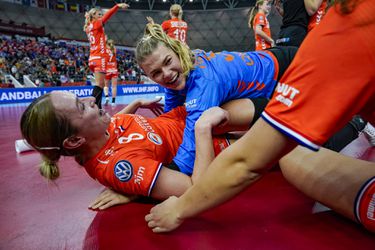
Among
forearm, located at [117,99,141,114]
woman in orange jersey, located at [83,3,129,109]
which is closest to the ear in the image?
forearm, located at [117,99,141,114]

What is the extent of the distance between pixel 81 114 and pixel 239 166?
2.51ft

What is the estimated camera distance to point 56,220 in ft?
3.46

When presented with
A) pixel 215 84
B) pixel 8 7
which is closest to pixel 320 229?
pixel 215 84

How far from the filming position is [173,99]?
1745 mm

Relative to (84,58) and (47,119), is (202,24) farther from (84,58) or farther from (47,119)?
(47,119)

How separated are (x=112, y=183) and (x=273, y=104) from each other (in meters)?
0.81

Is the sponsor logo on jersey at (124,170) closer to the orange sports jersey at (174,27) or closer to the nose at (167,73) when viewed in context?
the nose at (167,73)

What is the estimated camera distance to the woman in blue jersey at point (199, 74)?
1278mm

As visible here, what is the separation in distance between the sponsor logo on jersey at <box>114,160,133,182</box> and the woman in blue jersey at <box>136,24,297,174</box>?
0.26 metres

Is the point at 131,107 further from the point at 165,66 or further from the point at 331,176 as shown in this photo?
the point at 331,176

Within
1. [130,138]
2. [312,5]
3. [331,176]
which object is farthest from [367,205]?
[312,5]

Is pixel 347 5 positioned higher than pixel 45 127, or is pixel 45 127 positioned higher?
pixel 347 5

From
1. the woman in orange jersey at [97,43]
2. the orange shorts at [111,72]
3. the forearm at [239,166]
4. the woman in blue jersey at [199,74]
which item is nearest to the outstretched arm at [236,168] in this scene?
the forearm at [239,166]

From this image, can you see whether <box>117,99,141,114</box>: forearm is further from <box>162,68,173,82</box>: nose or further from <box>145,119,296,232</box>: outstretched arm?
<box>145,119,296,232</box>: outstretched arm
